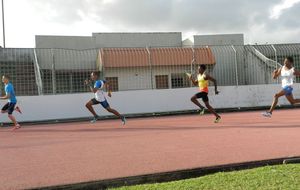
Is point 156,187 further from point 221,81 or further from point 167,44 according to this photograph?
point 167,44

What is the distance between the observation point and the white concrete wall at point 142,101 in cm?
1956

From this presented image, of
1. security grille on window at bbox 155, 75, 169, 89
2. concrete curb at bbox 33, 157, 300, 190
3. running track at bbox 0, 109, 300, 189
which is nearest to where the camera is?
concrete curb at bbox 33, 157, 300, 190

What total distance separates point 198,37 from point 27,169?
1294 inches

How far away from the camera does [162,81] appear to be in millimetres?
21766

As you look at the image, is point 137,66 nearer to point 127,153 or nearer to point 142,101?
point 142,101

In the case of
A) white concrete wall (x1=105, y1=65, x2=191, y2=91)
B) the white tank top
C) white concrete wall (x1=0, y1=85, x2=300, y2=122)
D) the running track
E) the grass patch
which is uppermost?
white concrete wall (x1=105, y1=65, x2=191, y2=91)

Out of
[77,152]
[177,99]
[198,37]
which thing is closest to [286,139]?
[77,152]

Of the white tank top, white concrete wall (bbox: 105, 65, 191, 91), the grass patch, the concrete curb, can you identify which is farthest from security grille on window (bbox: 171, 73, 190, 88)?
Answer: the grass patch

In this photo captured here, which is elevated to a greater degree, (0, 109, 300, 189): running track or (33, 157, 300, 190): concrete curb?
(0, 109, 300, 189): running track

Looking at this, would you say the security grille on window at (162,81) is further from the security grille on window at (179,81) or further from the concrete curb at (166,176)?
the concrete curb at (166,176)

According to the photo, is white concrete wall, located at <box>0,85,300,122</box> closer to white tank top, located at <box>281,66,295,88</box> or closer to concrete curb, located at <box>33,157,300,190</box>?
white tank top, located at <box>281,66,295,88</box>

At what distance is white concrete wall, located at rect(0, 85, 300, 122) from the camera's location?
19.6 meters

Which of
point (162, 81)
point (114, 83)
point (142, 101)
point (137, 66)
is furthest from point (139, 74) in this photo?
point (142, 101)

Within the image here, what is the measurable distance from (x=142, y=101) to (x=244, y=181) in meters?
15.6
